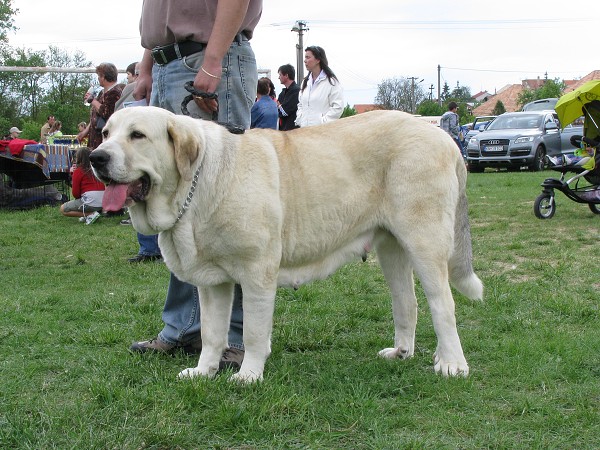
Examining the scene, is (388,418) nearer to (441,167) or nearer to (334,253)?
(334,253)

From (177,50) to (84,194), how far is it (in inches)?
287

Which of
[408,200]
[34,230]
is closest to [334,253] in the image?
[408,200]

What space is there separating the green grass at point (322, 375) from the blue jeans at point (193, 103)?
8.5 inches

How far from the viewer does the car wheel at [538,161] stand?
819 inches

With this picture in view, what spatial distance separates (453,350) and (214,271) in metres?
1.35

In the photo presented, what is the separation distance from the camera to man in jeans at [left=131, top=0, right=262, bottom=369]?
3.60 metres

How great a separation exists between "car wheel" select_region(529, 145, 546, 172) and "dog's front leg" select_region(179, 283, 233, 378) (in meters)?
18.8

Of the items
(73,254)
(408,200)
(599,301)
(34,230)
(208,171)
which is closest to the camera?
(208,171)

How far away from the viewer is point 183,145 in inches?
128

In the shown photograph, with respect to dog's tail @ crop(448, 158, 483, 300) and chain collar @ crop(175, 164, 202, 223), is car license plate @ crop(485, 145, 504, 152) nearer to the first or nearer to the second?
dog's tail @ crop(448, 158, 483, 300)

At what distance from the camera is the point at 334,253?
12.3 ft

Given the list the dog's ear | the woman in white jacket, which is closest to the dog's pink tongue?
the dog's ear

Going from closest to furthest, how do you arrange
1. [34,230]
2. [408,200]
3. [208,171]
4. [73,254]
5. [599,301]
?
[208,171] → [408,200] → [599,301] → [73,254] → [34,230]

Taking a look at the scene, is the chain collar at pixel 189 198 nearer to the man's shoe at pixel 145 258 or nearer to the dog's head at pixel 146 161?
the dog's head at pixel 146 161
